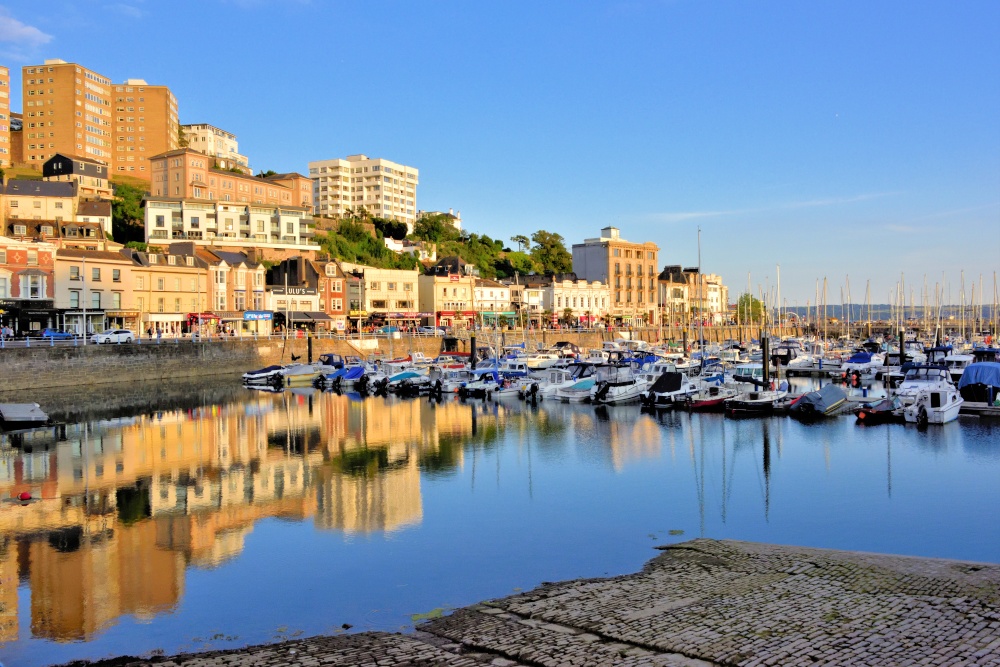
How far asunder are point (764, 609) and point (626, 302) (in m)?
115

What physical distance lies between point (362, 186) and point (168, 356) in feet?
286

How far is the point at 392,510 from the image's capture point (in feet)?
70.5

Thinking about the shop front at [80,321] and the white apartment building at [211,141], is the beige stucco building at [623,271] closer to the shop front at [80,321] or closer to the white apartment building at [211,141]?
the white apartment building at [211,141]

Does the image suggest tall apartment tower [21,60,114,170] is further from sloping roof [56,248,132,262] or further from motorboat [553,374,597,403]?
motorboat [553,374,597,403]

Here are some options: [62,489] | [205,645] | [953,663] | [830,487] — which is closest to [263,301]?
[62,489]

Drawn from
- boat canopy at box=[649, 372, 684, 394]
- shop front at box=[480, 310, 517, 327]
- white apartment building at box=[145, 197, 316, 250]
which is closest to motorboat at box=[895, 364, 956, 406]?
boat canopy at box=[649, 372, 684, 394]

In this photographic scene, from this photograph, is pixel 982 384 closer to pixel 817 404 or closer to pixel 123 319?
pixel 817 404

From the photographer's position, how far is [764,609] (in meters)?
12.1

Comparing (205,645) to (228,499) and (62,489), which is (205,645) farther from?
(62,489)

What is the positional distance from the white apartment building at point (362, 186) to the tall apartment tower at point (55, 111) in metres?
36.8

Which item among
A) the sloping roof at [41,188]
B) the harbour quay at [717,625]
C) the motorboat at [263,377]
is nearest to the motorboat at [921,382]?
the harbour quay at [717,625]

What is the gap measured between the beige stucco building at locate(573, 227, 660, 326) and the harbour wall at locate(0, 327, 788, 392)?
36497mm

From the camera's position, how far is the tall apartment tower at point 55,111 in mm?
114438

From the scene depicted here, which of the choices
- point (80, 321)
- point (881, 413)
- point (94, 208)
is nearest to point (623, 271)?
point (94, 208)
